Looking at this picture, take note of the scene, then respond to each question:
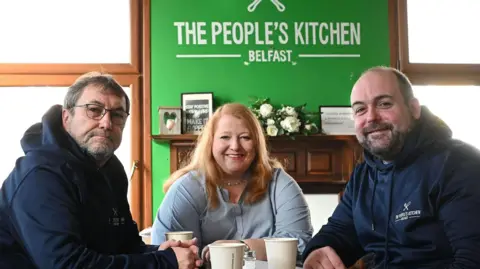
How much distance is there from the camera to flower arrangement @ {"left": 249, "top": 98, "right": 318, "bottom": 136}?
4148 mm

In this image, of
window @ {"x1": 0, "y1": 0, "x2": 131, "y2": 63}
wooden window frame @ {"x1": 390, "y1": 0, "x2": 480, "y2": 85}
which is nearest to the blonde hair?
window @ {"x1": 0, "y1": 0, "x2": 131, "y2": 63}

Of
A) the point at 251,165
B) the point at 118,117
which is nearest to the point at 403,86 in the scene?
the point at 251,165

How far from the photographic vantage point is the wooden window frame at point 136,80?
4.35 metres

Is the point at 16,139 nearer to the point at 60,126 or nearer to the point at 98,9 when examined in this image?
the point at 98,9

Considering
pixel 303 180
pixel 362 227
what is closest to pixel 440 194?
pixel 362 227

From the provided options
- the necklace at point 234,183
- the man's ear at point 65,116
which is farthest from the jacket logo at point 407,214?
the man's ear at point 65,116

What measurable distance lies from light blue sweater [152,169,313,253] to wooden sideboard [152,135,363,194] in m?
2.06

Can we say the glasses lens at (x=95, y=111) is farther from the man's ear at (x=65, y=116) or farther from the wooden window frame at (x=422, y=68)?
the wooden window frame at (x=422, y=68)

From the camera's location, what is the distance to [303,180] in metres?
4.29

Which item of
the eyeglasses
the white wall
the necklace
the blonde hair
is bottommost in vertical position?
the white wall

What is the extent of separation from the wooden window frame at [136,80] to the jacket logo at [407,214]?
3.02 metres

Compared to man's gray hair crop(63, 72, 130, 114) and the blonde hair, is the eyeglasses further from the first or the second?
the blonde hair

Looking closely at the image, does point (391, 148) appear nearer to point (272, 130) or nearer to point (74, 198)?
point (74, 198)

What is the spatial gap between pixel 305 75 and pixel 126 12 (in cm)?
164
